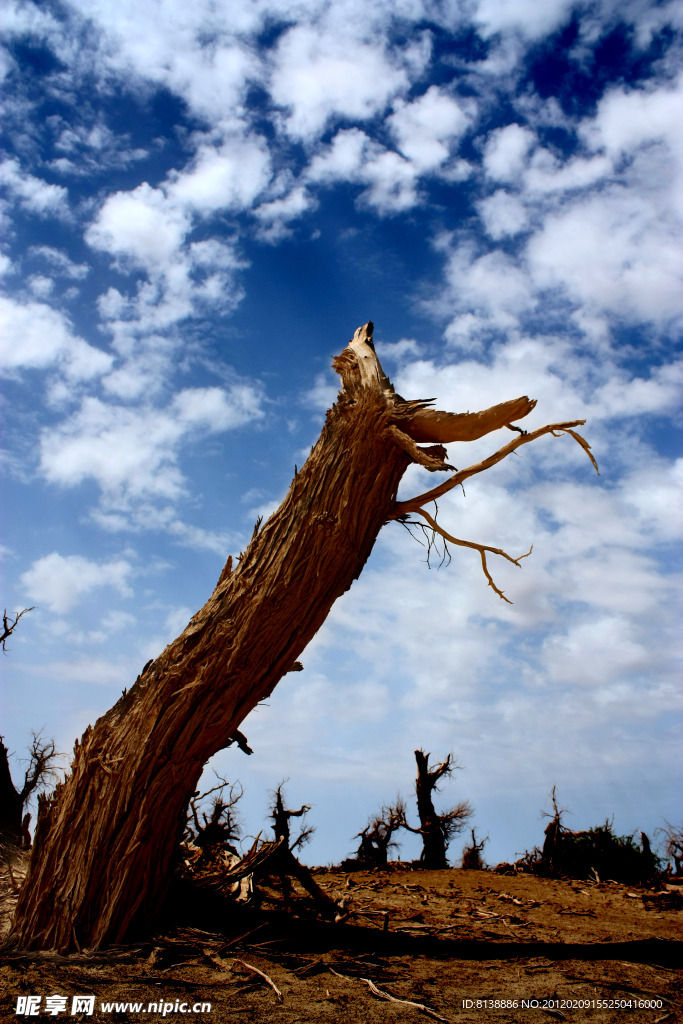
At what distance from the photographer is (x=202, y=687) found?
209 inches

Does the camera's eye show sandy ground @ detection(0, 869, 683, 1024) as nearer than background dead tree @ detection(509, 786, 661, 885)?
Yes

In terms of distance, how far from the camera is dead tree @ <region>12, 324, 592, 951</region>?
5.07 meters

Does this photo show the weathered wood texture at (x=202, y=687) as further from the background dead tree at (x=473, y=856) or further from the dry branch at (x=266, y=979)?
the background dead tree at (x=473, y=856)

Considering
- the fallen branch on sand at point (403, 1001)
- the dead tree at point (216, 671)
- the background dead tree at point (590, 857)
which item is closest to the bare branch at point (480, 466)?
the dead tree at point (216, 671)

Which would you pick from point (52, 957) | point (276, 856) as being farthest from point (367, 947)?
A: point (52, 957)

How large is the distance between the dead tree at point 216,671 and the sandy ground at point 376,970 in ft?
1.40

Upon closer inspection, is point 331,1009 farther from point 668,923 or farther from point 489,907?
point 668,923

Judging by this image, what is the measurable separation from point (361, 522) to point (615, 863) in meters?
9.15

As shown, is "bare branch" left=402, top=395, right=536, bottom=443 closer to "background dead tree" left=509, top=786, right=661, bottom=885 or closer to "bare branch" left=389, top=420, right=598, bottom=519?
"bare branch" left=389, top=420, right=598, bottom=519

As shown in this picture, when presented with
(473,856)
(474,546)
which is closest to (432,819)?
(473,856)

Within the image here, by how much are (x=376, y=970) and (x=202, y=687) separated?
240 cm

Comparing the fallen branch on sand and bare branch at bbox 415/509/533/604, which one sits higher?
bare branch at bbox 415/509/533/604

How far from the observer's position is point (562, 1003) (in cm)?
414

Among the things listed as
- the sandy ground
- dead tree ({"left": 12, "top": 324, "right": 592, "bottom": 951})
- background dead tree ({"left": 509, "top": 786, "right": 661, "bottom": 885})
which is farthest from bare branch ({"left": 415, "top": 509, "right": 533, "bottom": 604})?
background dead tree ({"left": 509, "top": 786, "right": 661, "bottom": 885})
